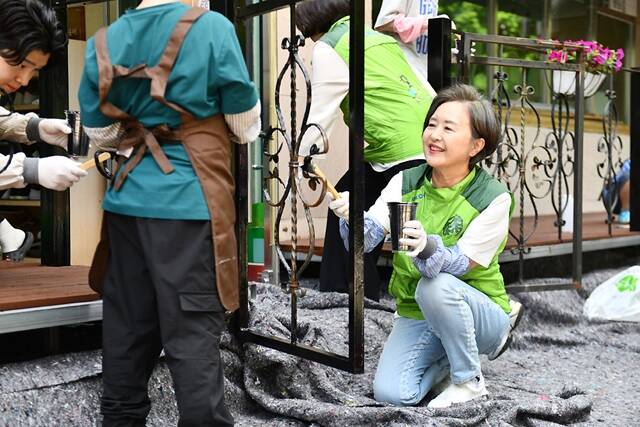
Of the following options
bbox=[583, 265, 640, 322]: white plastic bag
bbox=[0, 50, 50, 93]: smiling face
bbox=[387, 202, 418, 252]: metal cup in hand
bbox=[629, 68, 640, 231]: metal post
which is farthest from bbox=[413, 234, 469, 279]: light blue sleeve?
bbox=[629, 68, 640, 231]: metal post

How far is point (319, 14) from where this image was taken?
3969mm

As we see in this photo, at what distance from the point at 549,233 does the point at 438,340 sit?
288 cm

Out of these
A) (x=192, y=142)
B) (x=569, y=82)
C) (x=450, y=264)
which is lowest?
(x=450, y=264)

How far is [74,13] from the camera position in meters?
4.70

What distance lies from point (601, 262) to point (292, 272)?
402 centimetres

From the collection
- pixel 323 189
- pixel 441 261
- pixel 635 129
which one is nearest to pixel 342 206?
pixel 323 189

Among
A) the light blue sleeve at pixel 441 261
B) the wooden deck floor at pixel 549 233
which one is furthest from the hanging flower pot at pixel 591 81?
the light blue sleeve at pixel 441 261

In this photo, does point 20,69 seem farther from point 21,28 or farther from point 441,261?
point 441,261

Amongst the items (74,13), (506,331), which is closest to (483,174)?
(506,331)

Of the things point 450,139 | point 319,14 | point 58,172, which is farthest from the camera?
point 319,14

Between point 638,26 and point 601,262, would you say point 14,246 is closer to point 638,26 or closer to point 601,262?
point 601,262

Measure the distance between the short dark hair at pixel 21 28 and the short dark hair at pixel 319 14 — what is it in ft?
5.21

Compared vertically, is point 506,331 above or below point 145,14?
below

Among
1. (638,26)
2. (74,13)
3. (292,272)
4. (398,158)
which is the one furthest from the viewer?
(638,26)
